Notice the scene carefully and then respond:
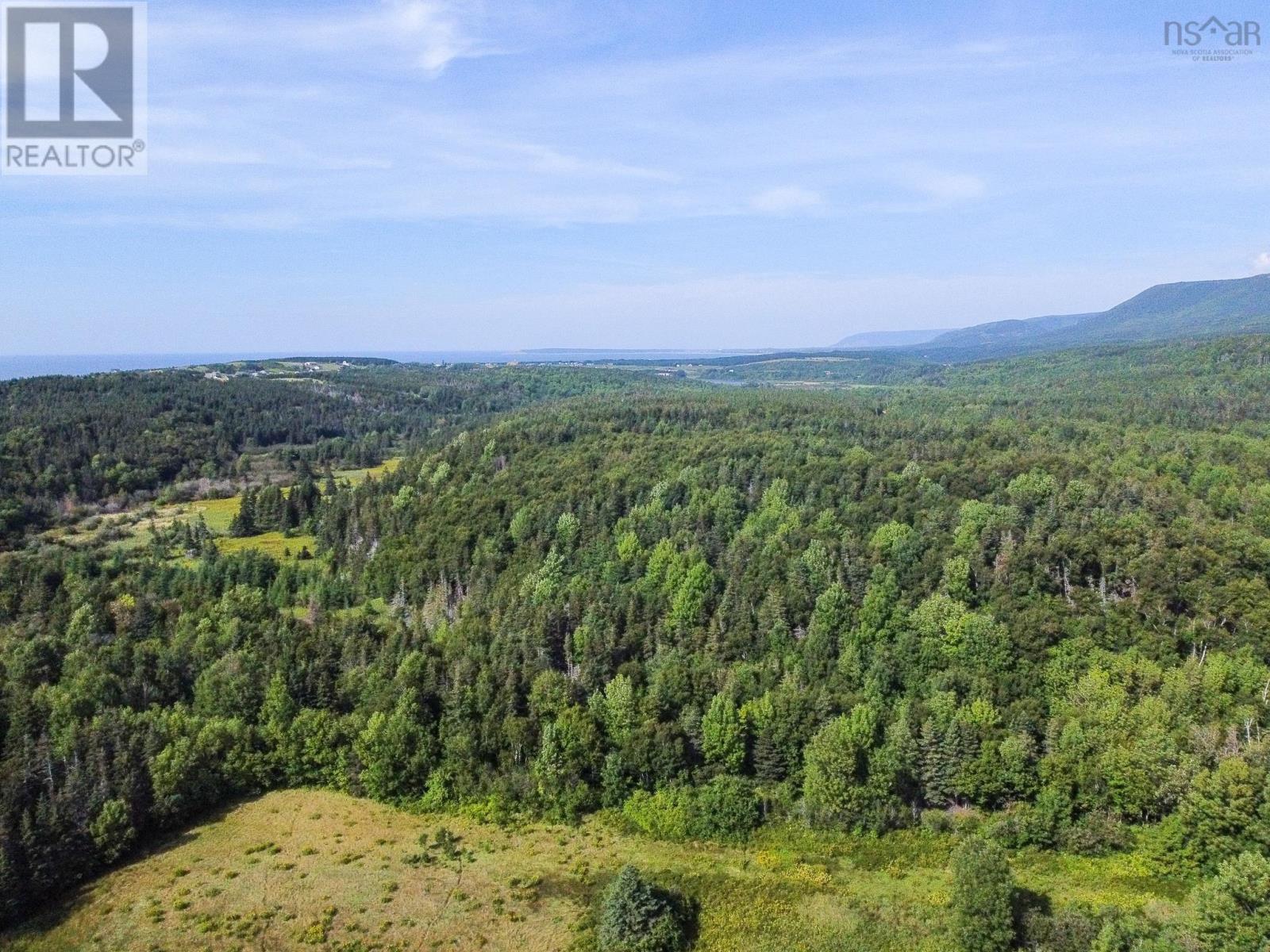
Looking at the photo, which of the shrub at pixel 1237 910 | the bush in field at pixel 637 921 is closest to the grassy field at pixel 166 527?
the bush in field at pixel 637 921

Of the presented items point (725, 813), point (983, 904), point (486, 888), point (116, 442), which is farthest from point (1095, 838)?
point (116, 442)

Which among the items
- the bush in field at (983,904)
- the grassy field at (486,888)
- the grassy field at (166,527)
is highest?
the grassy field at (166,527)

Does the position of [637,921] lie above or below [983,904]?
below

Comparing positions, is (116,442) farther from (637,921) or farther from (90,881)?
(637,921)

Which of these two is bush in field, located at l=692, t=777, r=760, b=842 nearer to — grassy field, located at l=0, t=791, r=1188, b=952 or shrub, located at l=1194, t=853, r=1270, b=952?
grassy field, located at l=0, t=791, r=1188, b=952

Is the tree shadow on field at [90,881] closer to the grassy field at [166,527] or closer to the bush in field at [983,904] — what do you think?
the bush in field at [983,904]

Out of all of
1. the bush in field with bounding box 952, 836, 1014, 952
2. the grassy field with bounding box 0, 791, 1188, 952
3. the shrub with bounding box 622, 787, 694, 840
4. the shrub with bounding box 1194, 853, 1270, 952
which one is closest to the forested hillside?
the grassy field with bounding box 0, 791, 1188, 952
